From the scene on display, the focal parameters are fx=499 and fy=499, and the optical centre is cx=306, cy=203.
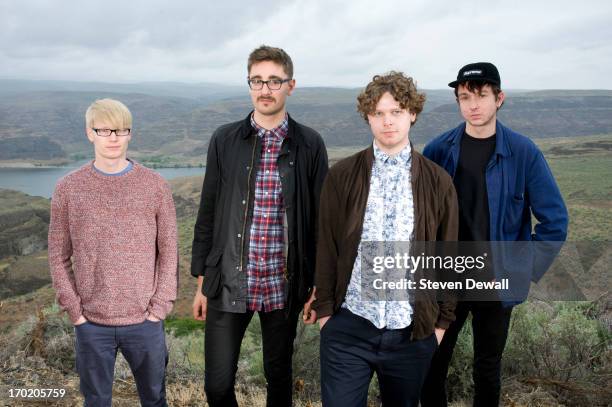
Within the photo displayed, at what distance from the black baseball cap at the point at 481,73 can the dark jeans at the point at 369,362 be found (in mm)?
1290

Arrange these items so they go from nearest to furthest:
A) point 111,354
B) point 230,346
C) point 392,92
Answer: point 392,92 < point 111,354 < point 230,346

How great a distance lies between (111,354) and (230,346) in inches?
22.6

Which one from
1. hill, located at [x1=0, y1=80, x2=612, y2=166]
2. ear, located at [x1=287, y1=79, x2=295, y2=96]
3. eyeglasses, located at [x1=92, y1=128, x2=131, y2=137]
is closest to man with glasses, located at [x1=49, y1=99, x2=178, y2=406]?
eyeglasses, located at [x1=92, y1=128, x2=131, y2=137]

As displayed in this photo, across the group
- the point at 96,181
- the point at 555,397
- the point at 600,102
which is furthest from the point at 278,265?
the point at 600,102

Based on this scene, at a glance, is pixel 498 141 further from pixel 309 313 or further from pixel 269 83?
pixel 309 313

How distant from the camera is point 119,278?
2.36 meters

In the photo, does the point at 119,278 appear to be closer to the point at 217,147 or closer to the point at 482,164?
the point at 217,147

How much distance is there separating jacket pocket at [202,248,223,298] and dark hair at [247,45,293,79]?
942 millimetres

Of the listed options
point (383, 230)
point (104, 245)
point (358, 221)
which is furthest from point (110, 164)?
point (383, 230)

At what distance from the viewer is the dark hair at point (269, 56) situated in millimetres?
2473

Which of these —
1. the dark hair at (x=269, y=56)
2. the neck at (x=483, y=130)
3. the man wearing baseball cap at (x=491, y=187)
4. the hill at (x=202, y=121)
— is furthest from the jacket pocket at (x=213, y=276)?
the hill at (x=202, y=121)

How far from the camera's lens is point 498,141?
2551 mm

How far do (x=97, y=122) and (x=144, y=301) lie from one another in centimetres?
87

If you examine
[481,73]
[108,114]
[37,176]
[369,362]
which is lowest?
[37,176]
